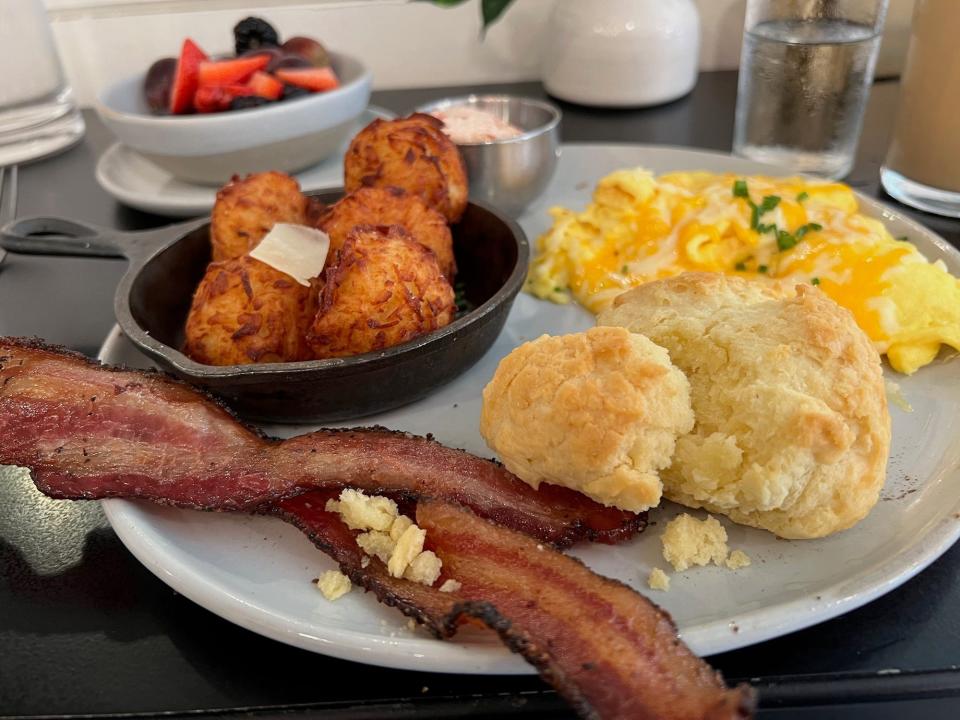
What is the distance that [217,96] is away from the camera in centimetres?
222

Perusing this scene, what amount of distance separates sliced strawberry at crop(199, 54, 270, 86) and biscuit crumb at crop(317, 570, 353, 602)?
5.90 feet

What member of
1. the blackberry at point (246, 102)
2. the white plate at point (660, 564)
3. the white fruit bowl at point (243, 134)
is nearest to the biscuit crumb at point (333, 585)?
the white plate at point (660, 564)

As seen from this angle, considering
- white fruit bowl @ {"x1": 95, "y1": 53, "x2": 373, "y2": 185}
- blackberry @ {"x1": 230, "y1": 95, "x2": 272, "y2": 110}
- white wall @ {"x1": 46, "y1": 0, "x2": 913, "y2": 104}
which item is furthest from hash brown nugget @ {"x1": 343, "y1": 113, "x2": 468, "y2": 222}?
white wall @ {"x1": 46, "y1": 0, "x2": 913, "y2": 104}

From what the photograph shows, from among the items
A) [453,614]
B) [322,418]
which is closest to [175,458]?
[322,418]

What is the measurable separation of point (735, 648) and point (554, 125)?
Answer: 1503 mm

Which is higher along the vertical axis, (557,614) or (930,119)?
(930,119)

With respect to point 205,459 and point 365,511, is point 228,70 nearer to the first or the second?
point 205,459

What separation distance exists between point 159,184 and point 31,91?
1030 millimetres

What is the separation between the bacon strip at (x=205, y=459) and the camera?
1083 millimetres

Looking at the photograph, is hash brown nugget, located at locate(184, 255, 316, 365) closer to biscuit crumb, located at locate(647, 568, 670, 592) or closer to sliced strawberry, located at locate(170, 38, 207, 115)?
biscuit crumb, located at locate(647, 568, 670, 592)

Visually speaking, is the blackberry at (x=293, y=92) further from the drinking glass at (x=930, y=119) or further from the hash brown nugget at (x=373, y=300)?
the drinking glass at (x=930, y=119)

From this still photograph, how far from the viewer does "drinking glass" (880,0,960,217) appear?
1.80m

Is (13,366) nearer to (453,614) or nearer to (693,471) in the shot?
(453,614)

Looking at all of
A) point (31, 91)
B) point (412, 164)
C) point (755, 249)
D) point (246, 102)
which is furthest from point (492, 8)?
point (31, 91)
